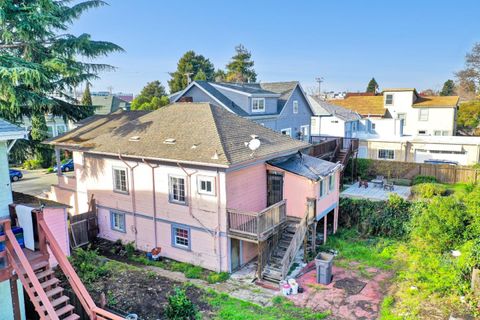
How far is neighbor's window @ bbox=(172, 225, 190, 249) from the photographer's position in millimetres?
16062

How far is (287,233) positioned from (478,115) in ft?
138

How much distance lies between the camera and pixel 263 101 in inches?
1047

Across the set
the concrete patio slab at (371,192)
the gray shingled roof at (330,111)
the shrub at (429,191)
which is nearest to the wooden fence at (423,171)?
the concrete patio slab at (371,192)

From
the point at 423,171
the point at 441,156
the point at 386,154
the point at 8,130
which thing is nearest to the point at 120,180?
the point at 8,130

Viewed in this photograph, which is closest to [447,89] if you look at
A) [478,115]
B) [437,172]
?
[478,115]

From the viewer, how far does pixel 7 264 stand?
8516 millimetres

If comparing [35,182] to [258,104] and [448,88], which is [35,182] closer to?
[258,104]

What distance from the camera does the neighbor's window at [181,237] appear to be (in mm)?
16062

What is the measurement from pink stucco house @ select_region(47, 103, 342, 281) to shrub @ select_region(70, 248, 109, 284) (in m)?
3.03

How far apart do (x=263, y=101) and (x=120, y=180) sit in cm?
1287

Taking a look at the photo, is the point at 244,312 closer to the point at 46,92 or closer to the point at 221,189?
the point at 221,189

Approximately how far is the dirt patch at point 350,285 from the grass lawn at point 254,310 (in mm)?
2164

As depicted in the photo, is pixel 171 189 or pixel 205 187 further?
pixel 171 189

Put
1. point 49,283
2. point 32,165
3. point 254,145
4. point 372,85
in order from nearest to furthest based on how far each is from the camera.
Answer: point 49,283 → point 254,145 → point 32,165 → point 372,85
